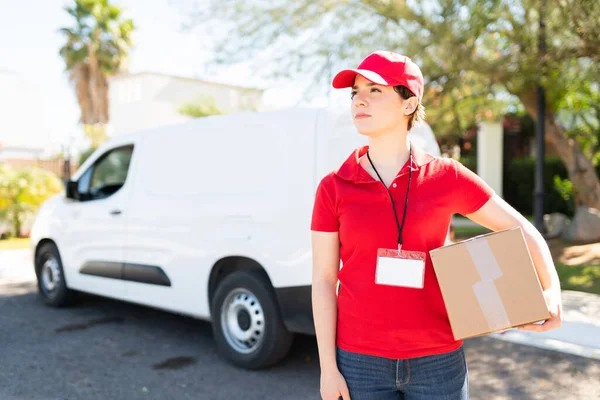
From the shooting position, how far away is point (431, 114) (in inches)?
382

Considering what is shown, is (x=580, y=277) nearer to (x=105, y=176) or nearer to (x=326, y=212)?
(x=105, y=176)

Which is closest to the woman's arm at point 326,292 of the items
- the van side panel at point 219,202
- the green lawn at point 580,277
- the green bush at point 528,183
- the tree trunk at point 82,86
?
the van side panel at point 219,202

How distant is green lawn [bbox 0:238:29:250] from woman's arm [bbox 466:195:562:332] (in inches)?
479

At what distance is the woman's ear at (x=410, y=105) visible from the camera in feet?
6.49

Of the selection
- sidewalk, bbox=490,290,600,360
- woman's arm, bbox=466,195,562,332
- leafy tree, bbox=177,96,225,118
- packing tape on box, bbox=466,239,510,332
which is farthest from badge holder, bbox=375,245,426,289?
leafy tree, bbox=177,96,225,118

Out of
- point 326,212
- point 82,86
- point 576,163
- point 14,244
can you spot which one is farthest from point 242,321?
point 82,86

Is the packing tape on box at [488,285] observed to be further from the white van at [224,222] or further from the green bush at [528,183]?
the green bush at [528,183]

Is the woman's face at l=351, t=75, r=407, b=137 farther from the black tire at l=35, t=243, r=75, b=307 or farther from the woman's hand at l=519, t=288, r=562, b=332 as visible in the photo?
the black tire at l=35, t=243, r=75, b=307

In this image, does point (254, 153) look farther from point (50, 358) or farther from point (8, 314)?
point (8, 314)

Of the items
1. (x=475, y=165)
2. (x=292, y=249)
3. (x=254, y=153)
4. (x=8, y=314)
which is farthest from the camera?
(x=475, y=165)

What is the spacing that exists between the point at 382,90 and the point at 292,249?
2.40 m

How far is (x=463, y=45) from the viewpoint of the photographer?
7875 millimetres

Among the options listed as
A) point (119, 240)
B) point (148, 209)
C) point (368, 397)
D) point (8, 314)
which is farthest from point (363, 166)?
point (8, 314)

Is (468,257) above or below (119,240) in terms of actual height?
above
